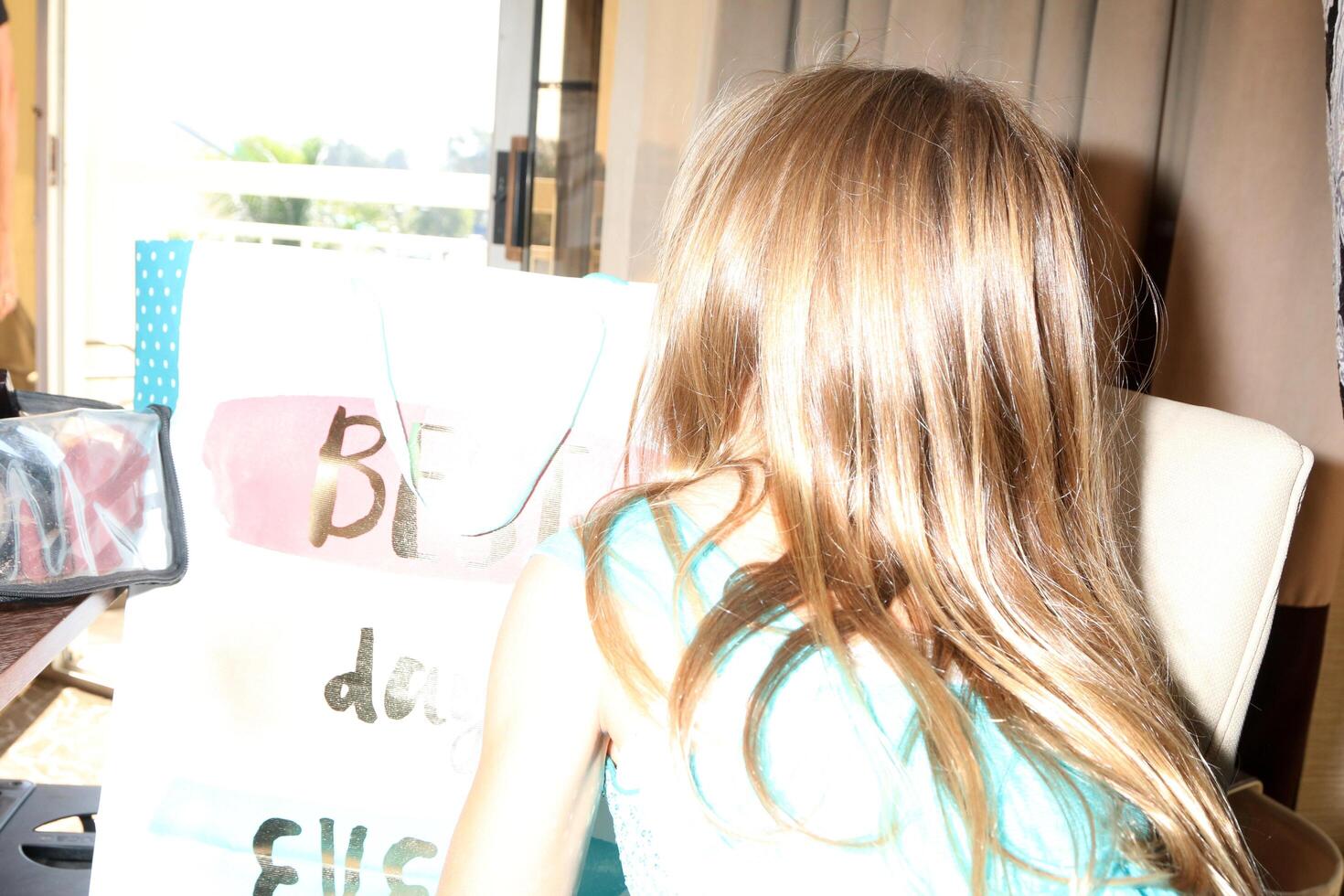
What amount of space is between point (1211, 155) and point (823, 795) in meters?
1.01

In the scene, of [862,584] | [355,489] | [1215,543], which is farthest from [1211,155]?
[355,489]

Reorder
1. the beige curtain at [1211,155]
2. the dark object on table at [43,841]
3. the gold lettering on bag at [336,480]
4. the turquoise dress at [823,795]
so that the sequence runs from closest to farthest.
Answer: the turquoise dress at [823,795] < the gold lettering on bag at [336,480] < the dark object on table at [43,841] < the beige curtain at [1211,155]

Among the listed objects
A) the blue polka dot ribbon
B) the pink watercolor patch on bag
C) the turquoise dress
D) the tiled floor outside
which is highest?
the blue polka dot ribbon

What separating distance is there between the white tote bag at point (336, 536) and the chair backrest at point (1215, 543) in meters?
0.37

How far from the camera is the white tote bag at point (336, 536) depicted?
629 mm

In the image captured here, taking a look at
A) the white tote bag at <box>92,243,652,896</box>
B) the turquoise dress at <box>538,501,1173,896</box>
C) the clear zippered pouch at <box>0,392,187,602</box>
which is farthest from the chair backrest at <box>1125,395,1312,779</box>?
the clear zippered pouch at <box>0,392,187,602</box>

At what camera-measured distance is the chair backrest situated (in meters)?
0.54

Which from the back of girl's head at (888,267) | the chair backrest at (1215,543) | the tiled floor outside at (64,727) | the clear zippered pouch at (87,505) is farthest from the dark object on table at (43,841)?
the chair backrest at (1215,543)

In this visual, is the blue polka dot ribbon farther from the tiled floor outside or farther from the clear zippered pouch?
the tiled floor outside

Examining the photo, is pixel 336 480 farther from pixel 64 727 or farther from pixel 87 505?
pixel 64 727

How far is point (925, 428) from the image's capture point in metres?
0.51

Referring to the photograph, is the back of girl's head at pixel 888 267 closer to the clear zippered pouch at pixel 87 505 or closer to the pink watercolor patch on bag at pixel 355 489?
the pink watercolor patch on bag at pixel 355 489

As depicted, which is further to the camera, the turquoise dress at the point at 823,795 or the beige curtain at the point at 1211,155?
the beige curtain at the point at 1211,155

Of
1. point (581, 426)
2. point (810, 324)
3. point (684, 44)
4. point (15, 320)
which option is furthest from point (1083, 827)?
point (15, 320)
